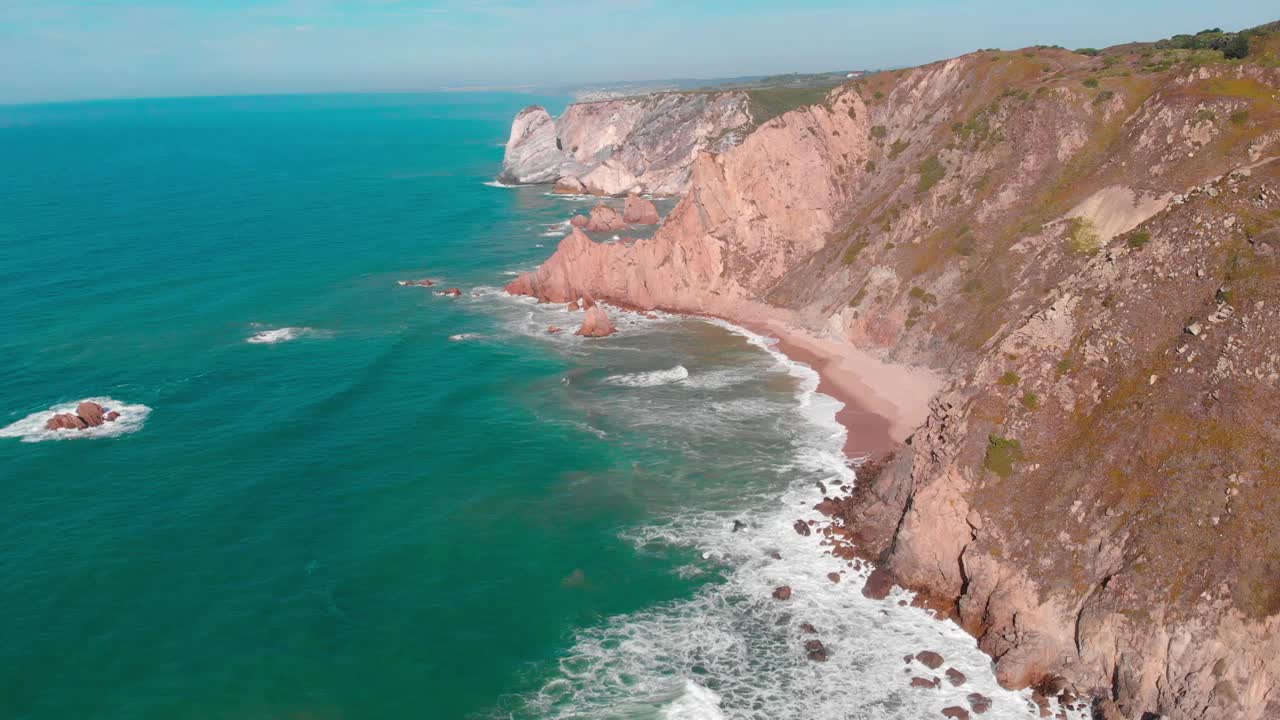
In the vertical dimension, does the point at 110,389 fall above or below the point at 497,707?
above

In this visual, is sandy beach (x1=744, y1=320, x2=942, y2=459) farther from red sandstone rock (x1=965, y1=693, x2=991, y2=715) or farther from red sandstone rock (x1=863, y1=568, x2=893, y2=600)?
red sandstone rock (x1=965, y1=693, x2=991, y2=715)

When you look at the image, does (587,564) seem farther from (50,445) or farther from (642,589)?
(50,445)

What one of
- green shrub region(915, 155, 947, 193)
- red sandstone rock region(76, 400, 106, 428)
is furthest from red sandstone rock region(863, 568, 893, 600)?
red sandstone rock region(76, 400, 106, 428)

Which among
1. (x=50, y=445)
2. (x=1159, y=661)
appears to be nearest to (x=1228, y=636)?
(x=1159, y=661)

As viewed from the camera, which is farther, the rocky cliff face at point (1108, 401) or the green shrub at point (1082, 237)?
the green shrub at point (1082, 237)

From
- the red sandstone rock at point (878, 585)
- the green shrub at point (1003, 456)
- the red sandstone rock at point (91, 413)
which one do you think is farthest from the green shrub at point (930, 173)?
the red sandstone rock at point (91, 413)

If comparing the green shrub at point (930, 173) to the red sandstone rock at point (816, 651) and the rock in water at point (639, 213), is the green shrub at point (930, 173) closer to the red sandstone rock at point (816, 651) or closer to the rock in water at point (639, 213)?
the red sandstone rock at point (816, 651)
